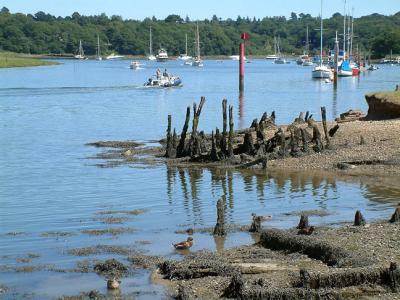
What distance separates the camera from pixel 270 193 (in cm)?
2728

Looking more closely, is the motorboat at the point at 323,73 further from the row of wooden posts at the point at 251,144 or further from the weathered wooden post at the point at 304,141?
the weathered wooden post at the point at 304,141

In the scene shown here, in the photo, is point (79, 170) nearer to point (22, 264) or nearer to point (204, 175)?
point (204, 175)

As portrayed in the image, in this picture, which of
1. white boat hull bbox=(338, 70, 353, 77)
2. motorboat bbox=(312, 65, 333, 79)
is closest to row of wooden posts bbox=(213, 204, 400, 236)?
motorboat bbox=(312, 65, 333, 79)

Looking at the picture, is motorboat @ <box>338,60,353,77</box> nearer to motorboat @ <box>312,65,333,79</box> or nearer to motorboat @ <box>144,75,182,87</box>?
motorboat @ <box>312,65,333,79</box>

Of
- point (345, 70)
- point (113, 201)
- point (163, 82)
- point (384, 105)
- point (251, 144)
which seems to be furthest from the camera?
point (345, 70)

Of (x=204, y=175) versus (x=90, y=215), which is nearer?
(x=90, y=215)

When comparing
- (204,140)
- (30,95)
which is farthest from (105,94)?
(204,140)

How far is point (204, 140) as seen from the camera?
3625cm

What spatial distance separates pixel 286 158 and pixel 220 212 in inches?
478

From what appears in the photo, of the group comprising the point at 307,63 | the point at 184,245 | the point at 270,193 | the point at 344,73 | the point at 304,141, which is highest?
the point at 304,141

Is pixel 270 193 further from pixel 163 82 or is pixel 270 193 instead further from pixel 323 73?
pixel 323 73

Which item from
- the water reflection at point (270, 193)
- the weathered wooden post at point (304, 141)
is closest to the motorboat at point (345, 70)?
the weathered wooden post at point (304, 141)


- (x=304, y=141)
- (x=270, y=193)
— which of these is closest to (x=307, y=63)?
(x=304, y=141)

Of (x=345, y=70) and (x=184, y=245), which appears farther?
(x=345, y=70)
